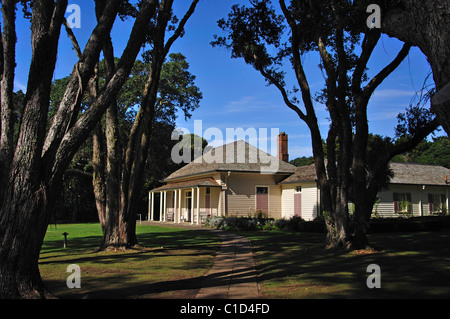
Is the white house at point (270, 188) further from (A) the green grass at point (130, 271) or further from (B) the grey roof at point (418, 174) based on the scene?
(A) the green grass at point (130, 271)

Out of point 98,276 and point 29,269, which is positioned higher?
point 29,269

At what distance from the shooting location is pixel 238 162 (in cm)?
2683

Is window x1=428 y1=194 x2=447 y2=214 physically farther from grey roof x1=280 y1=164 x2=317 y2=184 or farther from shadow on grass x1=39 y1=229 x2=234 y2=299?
shadow on grass x1=39 y1=229 x2=234 y2=299

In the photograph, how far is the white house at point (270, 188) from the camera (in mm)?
25500

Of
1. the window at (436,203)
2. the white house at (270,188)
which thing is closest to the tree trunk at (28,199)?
the white house at (270,188)

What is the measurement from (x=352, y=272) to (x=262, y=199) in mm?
18763

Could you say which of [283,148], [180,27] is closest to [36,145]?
[180,27]

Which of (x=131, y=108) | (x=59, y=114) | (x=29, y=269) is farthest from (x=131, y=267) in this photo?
(x=131, y=108)

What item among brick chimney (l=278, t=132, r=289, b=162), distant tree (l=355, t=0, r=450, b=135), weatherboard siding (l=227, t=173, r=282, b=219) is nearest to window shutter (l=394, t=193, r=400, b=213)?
weatherboard siding (l=227, t=173, r=282, b=219)

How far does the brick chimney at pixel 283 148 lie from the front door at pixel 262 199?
4.88m

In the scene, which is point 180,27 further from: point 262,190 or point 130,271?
point 262,190
